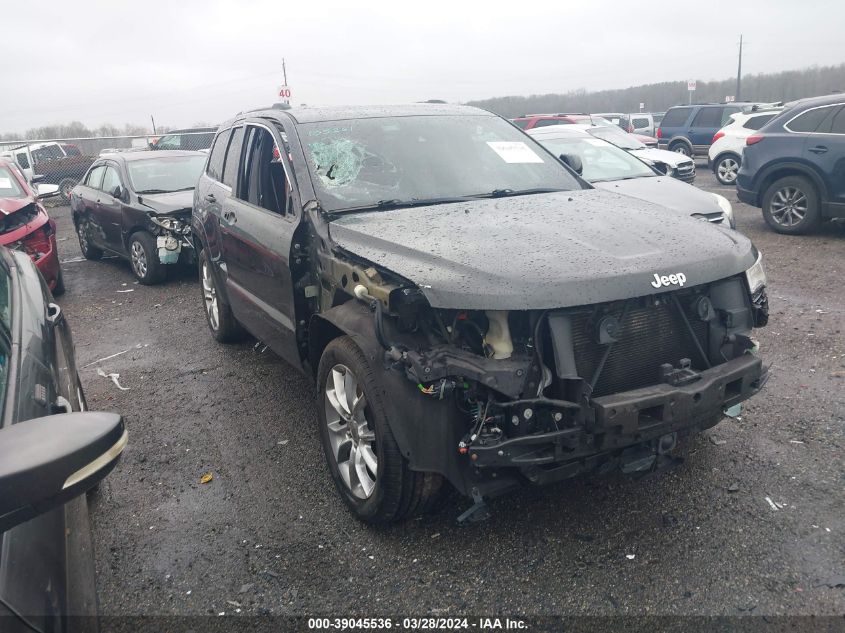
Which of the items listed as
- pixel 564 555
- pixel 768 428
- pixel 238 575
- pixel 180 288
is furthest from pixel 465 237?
pixel 180 288

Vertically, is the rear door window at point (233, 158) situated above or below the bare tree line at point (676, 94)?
below

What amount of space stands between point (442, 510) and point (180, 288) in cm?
632

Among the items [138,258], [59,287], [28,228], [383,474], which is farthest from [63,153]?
[383,474]

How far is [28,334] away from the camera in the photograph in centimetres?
270

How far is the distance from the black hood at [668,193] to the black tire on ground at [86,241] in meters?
7.72

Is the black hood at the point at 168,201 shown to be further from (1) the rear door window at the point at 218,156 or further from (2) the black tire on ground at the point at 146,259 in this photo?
(1) the rear door window at the point at 218,156

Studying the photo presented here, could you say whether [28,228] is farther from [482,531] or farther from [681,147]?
[681,147]

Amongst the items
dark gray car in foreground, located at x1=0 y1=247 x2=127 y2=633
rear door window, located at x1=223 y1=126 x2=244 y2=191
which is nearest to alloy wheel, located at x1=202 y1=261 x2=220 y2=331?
rear door window, located at x1=223 y1=126 x2=244 y2=191

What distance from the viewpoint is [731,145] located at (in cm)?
1499

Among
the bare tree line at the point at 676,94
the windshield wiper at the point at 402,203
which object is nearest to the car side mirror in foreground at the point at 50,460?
the windshield wiper at the point at 402,203

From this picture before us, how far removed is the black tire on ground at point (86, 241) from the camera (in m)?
10.5

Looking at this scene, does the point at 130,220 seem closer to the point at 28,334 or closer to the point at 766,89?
the point at 28,334

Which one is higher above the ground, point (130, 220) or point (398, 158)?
point (398, 158)

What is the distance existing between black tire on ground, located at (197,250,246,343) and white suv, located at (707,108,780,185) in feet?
41.9
